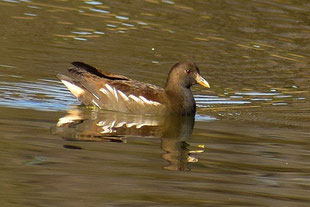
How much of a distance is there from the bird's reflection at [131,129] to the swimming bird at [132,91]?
4.6 inches

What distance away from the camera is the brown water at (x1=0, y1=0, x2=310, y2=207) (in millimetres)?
7441

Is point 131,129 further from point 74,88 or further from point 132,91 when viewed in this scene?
point 74,88

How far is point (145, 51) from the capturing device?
14891 millimetres

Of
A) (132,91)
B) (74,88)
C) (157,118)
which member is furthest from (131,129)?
(74,88)

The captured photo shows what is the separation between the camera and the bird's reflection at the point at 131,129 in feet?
30.0

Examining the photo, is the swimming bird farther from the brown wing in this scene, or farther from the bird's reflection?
the bird's reflection

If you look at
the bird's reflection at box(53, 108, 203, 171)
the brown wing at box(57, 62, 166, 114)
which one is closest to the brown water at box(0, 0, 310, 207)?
the bird's reflection at box(53, 108, 203, 171)

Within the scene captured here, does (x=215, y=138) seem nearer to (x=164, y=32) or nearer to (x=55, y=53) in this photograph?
(x=55, y=53)

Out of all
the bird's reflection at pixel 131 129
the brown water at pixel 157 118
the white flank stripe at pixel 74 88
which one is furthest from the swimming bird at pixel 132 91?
the brown water at pixel 157 118

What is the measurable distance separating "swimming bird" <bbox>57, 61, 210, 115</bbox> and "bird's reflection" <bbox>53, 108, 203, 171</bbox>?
4.6 inches

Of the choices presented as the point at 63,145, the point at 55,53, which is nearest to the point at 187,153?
the point at 63,145

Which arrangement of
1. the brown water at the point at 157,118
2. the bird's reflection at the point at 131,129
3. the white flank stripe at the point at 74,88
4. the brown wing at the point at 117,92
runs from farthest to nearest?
the white flank stripe at the point at 74,88 → the brown wing at the point at 117,92 → the bird's reflection at the point at 131,129 → the brown water at the point at 157,118

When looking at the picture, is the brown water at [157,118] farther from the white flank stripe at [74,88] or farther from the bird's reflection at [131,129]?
the white flank stripe at [74,88]

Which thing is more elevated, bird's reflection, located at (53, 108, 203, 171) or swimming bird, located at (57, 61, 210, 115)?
swimming bird, located at (57, 61, 210, 115)
